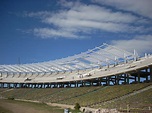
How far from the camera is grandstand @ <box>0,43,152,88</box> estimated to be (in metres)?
51.2

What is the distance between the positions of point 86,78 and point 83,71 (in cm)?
1189

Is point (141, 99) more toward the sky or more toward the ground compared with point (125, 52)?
more toward the ground

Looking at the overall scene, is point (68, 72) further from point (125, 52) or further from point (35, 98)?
point (125, 52)

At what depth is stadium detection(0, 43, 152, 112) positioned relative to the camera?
42469mm

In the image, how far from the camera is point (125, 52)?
5712 centimetres

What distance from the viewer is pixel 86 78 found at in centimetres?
5984

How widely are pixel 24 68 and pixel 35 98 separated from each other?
27136 millimetres

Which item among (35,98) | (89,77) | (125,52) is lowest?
(35,98)

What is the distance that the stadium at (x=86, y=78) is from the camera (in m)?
42.5

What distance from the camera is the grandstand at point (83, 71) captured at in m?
51.2

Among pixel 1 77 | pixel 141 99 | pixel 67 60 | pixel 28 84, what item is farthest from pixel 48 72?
Result: pixel 141 99

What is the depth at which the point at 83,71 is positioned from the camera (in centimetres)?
7169

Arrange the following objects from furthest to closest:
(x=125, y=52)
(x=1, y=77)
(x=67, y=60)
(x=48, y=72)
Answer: (x=1, y=77), (x=48, y=72), (x=67, y=60), (x=125, y=52)

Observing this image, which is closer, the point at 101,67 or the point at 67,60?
the point at 101,67
